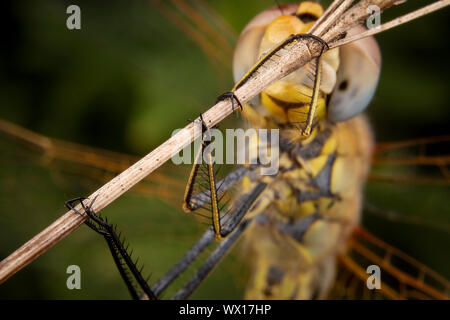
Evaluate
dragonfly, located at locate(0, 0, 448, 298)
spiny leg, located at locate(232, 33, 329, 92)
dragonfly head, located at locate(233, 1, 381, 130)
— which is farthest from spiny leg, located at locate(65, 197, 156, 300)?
dragonfly, located at locate(0, 0, 448, 298)

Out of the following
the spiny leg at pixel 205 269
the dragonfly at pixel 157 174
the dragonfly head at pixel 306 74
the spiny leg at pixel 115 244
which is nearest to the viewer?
the spiny leg at pixel 115 244

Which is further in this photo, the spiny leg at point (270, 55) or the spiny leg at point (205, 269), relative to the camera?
the spiny leg at point (205, 269)

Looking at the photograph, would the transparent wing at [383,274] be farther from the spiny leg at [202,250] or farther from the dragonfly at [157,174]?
the spiny leg at [202,250]

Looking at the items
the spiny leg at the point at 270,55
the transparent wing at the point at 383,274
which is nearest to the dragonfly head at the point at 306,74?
the spiny leg at the point at 270,55

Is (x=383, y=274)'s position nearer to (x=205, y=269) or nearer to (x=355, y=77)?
(x=205, y=269)

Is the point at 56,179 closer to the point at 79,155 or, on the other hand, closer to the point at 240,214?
the point at 79,155

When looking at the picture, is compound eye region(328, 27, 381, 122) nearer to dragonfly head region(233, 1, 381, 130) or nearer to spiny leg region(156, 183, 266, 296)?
dragonfly head region(233, 1, 381, 130)

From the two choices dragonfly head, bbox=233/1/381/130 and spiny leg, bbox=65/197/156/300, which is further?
dragonfly head, bbox=233/1/381/130

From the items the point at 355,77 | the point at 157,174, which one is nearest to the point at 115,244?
the point at 355,77
